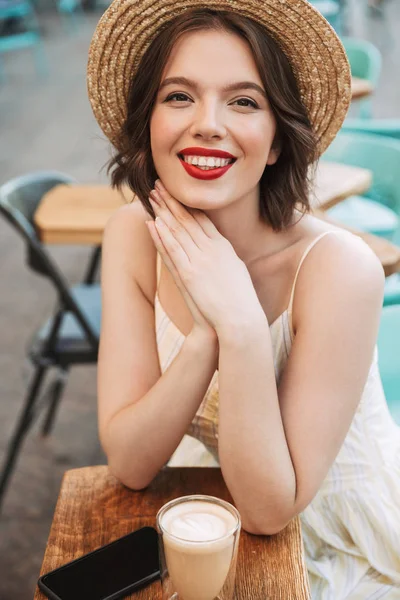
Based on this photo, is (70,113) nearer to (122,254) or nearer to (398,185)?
(398,185)

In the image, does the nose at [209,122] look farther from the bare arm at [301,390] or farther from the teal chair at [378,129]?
the teal chair at [378,129]

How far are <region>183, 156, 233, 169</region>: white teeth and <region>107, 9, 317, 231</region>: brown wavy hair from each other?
15cm

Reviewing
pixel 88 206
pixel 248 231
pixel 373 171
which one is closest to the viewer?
pixel 248 231

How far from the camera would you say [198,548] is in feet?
3.19

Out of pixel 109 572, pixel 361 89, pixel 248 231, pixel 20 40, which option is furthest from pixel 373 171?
pixel 20 40

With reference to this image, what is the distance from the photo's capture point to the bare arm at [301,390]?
1.27 m

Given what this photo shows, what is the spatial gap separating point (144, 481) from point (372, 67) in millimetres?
4009

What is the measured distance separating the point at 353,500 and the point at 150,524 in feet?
1.55

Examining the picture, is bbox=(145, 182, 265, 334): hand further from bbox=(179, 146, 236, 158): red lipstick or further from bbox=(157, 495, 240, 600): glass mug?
bbox=(157, 495, 240, 600): glass mug

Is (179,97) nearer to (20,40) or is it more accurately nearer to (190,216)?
(190,216)

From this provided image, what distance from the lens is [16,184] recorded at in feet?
9.48

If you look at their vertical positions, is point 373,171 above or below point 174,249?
below

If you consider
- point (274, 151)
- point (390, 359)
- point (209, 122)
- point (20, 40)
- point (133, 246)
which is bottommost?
point (20, 40)

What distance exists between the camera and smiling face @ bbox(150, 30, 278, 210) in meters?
1.38
